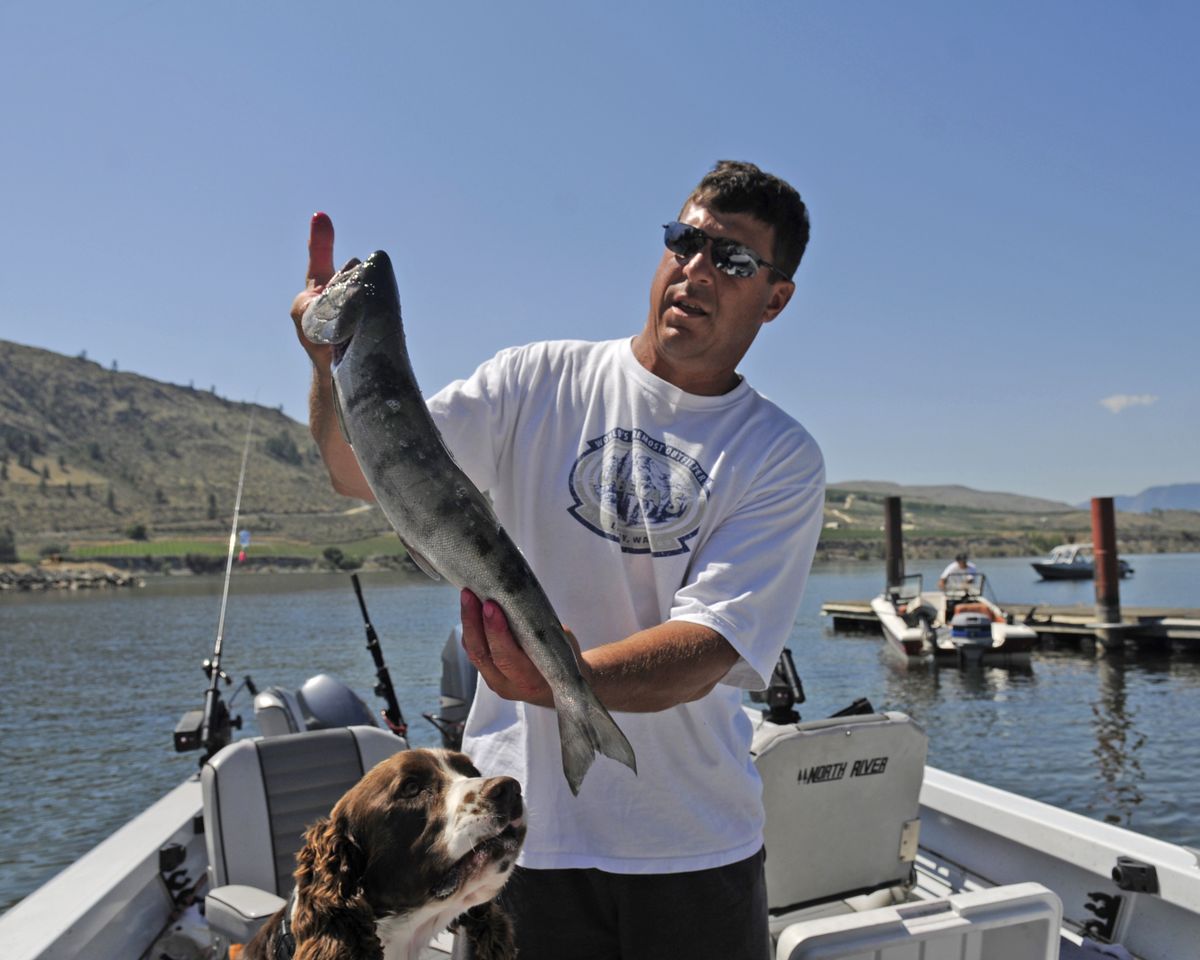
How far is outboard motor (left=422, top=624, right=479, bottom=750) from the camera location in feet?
30.9

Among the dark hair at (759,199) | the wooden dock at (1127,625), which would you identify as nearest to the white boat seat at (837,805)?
the dark hair at (759,199)

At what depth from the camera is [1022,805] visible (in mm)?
6398

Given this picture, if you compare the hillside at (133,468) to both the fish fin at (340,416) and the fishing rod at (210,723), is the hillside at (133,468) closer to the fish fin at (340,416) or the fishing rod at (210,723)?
the fishing rod at (210,723)

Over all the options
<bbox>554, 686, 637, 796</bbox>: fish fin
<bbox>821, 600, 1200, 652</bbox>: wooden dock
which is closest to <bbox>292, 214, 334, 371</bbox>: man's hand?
<bbox>554, 686, 637, 796</bbox>: fish fin

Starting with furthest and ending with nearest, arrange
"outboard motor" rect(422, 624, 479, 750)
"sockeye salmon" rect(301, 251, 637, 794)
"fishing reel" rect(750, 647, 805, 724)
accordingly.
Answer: "outboard motor" rect(422, 624, 479, 750) < "fishing reel" rect(750, 647, 805, 724) < "sockeye salmon" rect(301, 251, 637, 794)

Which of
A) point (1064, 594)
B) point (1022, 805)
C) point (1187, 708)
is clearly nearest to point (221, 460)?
point (1064, 594)

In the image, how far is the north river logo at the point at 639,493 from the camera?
9.07ft

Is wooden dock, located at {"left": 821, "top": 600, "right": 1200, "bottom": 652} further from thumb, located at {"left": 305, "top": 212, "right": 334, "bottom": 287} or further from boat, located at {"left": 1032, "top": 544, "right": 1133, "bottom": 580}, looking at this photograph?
boat, located at {"left": 1032, "top": 544, "right": 1133, "bottom": 580}

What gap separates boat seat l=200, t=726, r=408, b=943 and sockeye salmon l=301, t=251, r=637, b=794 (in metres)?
4.23

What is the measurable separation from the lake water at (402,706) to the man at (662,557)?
42.3 feet

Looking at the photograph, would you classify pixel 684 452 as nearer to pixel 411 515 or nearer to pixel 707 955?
pixel 411 515

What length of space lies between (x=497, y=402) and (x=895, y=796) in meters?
3.85

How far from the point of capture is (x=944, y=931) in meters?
3.19

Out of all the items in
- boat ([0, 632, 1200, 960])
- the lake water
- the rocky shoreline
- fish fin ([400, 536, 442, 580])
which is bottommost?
the lake water
